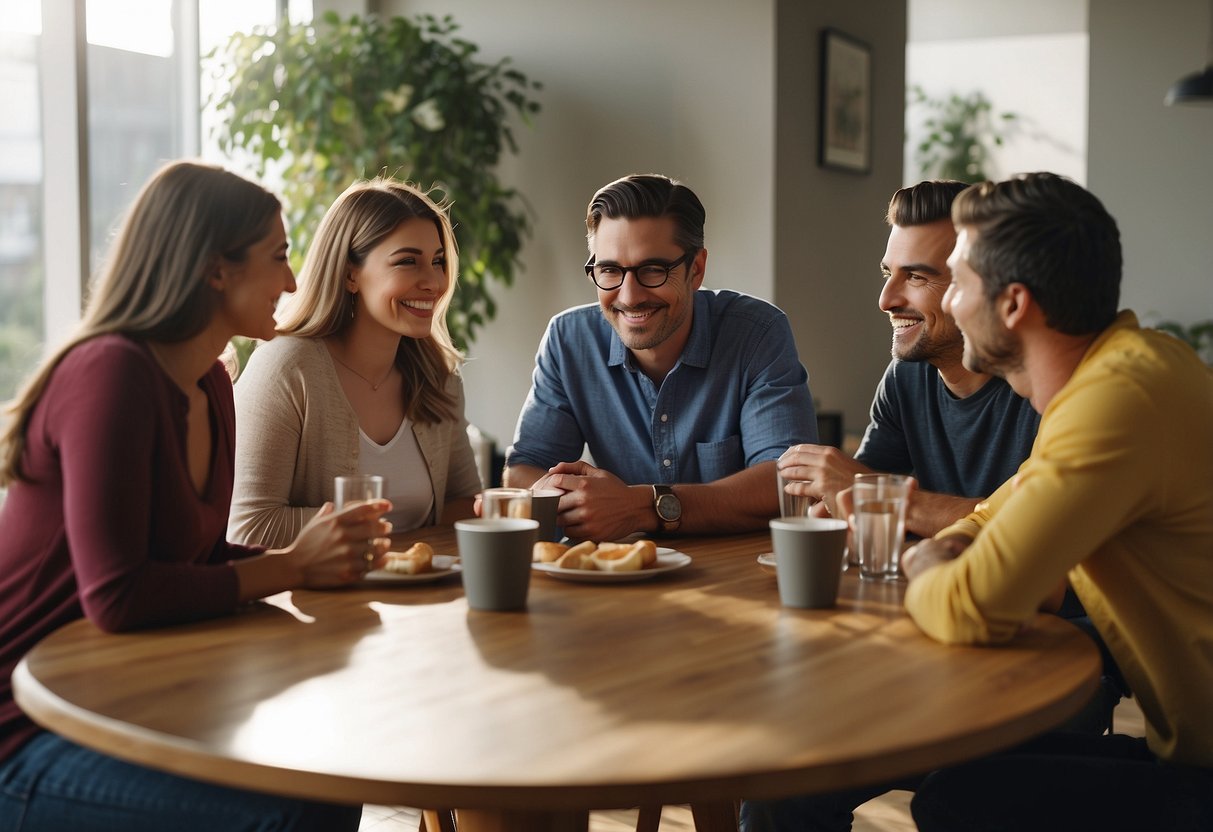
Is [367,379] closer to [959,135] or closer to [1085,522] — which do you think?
[1085,522]

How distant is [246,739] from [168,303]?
73cm

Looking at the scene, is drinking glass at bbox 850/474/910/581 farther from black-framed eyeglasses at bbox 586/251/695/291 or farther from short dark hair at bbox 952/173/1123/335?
black-framed eyeglasses at bbox 586/251/695/291

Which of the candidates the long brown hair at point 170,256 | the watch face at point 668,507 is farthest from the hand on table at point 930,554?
the long brown hair at point 170,256

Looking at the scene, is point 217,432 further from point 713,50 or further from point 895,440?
point 713,50

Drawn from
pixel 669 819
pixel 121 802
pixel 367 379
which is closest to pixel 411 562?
pixel 121 802

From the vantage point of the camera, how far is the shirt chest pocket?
2380 millimetres

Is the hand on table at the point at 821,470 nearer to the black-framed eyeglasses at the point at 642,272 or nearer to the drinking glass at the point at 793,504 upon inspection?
the drinking glass at the point at 793,504

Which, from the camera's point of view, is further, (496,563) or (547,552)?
(547,552)

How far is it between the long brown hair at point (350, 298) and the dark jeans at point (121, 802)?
1070mm

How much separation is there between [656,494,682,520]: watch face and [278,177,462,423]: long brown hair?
1.75ft

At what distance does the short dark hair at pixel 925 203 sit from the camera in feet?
7.11

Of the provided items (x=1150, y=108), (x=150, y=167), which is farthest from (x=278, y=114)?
(x=1150, y=108)

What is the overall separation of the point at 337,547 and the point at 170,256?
0.43 m

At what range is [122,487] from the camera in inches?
54.1
